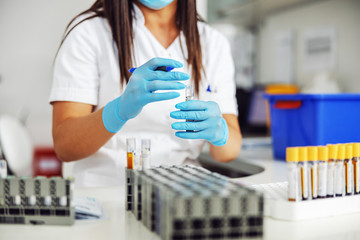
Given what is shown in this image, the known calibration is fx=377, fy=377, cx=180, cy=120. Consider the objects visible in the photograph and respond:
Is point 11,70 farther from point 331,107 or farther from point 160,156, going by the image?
point 331,107

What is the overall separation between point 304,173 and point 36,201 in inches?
23.3

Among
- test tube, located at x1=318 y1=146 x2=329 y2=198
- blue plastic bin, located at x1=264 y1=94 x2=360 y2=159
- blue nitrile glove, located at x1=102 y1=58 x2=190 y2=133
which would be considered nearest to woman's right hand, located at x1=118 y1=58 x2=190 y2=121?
blue nitrile glove, located at x1=102 y1=58 x2=190 y2=133

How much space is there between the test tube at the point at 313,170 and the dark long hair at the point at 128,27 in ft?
2.38

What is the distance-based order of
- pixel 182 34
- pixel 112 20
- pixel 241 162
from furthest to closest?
pixel 241 162
pixel 182 34
pixel 112 20

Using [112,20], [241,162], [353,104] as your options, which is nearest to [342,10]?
[353,104]

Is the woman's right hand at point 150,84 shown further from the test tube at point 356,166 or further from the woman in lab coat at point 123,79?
the test tube at point 356,166

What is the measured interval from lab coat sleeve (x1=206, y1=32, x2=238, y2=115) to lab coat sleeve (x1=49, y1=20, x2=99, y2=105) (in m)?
0.49

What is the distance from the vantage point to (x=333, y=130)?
1.65 metres

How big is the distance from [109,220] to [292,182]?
1.41ft

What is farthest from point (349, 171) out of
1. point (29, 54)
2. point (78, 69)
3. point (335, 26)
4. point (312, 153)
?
point (29, 54)

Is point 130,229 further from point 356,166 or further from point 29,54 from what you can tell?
point 29,54

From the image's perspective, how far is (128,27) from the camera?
4.77 feet

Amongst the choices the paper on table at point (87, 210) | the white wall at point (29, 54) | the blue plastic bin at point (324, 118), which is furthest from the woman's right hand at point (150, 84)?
the white wall at point (29, 54)

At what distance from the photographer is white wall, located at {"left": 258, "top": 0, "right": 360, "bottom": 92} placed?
279 cm
